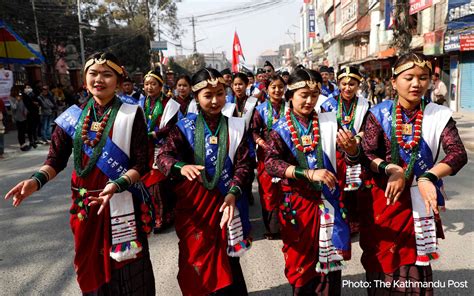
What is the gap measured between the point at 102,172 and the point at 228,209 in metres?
0.81

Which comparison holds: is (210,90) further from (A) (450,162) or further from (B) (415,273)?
(B) (415,273)

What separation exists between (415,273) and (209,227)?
4.48 ft

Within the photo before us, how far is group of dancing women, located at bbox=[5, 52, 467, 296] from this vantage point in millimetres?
2383

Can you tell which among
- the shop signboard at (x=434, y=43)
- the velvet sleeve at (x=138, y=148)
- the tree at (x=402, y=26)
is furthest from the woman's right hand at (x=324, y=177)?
the shop signboard at (x=434, y=43)

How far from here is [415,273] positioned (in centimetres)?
249

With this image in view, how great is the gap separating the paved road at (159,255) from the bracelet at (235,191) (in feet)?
4.01

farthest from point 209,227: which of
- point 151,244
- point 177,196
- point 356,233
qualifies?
point 356,233

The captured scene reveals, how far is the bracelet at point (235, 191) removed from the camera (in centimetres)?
241

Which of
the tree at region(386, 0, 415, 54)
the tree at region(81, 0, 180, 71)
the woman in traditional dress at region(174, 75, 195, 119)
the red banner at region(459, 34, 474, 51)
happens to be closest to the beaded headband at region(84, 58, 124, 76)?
the woman in traditional dress at region(174, 75, 195, 119)

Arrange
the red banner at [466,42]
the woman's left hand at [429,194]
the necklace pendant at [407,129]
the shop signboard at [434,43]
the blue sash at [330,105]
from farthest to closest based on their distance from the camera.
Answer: the shop signboard at [434,43] < the red banner at [466,42] < the blue sash at [330,105] < the necklace pendant at [407,129] < the woman's left hand at [429,194]

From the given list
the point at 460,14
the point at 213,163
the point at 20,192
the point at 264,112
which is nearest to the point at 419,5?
the point at 460,14

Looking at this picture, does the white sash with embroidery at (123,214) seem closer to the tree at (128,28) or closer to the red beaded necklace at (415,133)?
the red beaded necklace at (415,133)

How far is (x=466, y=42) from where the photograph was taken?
13.0 m

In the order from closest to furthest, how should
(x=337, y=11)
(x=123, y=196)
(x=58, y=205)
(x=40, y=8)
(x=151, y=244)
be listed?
1. (x=123, y=196)
2. (x=151, y=244)
3. (x=58, y=205)
4. (x=40, y=8)
5. (x=337, y=11)
